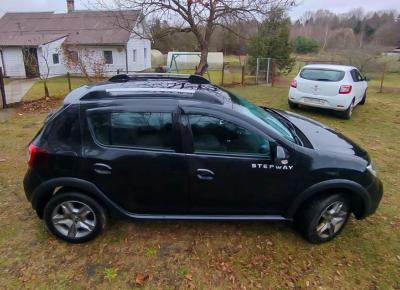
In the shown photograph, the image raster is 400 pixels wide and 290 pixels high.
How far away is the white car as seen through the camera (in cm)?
827

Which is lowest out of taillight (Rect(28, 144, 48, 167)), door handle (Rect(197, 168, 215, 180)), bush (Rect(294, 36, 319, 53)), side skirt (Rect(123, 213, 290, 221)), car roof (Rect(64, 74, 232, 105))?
side skirt (Rect(123, 213, 290, 221))

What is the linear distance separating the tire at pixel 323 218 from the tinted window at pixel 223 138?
78 centimetres

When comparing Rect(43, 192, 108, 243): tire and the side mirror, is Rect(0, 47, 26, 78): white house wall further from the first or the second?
the side mirror

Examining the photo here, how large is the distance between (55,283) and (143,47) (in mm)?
Result: 27391

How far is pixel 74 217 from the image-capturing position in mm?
3111

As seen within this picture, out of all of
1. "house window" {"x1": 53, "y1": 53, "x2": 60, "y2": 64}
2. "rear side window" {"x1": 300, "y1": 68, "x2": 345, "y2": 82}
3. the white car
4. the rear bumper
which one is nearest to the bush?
"house window" {"x1": 53, "y1": 53, "x2": 60, "y2": 64}

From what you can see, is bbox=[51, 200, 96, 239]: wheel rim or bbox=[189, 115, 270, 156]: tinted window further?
bbox=[51, 200, 96, 239]: wheel rim

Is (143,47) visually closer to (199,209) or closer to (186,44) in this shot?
(186,44)

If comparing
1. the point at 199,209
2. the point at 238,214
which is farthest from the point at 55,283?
the point at 238,214

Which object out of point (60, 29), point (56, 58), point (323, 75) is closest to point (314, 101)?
point (323, 75)

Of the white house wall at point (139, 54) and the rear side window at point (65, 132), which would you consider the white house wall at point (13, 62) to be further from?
the rear side window at point (65, 132)

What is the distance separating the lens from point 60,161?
2936mm

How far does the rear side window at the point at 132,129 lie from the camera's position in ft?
9.55

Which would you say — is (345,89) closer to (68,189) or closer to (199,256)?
(199,256)
